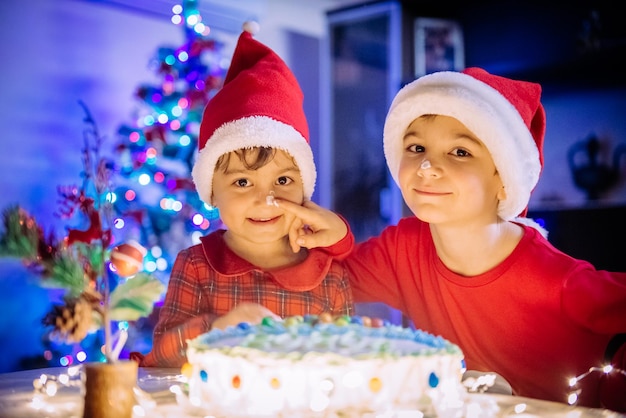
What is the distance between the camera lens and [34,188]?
403 cm

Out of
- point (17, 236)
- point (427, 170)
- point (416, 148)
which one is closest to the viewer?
point (17, 236)

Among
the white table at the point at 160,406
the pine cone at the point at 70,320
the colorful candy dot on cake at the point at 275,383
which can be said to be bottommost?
the white table at the point at 160,406

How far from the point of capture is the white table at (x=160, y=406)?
1032mm

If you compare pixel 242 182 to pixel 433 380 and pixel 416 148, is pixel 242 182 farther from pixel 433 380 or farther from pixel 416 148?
pixel 433 380

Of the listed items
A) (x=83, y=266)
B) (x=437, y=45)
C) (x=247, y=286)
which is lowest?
(x=247, y=286)

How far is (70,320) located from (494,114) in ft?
3.11

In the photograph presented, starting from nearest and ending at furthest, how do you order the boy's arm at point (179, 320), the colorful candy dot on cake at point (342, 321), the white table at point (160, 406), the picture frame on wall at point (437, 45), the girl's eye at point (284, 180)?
the white table at point (160, 406), the colorful candy dot on cake at point (342, 321), the boy's arm at point (179, 320), the girl's eye at point (284, 180), the picture frame on wall at point (437, 45)

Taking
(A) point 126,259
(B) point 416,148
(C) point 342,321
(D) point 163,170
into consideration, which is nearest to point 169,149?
(D) point 163,170

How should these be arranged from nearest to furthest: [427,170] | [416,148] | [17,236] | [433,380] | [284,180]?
[17,236] < [433,380] < [427,170] < [416,148] < [284,180]

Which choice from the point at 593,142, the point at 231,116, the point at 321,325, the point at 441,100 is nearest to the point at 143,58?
the point at 593,142

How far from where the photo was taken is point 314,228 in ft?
5.70

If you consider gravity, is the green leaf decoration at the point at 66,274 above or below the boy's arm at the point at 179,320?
above

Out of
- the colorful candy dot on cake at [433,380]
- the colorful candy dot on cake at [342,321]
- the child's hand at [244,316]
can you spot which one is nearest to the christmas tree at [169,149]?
the child's hand at [244,316]

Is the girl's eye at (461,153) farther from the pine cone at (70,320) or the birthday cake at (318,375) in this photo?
the pine cone at (70,320)
